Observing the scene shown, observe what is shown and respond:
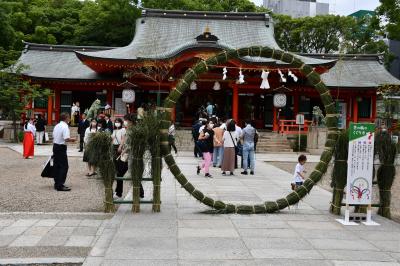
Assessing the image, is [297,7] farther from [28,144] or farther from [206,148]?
[206,148]

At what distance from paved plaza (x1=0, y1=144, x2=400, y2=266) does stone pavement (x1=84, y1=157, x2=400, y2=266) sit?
0.01 metres

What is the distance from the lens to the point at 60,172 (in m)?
10.7

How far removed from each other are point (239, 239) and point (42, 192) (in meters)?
5.72

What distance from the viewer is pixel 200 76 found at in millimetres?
27062

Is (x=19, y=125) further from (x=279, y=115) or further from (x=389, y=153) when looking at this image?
(x=389, y=153)

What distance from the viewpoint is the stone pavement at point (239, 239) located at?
5473 mm

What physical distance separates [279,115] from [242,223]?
22820 mm

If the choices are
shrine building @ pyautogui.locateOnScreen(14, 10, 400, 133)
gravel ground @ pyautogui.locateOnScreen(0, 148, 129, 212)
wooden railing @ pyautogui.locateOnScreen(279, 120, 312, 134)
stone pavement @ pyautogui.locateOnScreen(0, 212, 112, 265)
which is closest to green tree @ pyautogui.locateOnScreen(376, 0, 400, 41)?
shrine building @ pyautogui.locateOnScreen(14, 10, 400, 133)

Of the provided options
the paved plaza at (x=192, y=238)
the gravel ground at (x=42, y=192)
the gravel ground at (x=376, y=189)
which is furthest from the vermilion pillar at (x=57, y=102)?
the paved plaza at (x=192, y=238)

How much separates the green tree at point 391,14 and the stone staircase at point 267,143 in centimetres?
785

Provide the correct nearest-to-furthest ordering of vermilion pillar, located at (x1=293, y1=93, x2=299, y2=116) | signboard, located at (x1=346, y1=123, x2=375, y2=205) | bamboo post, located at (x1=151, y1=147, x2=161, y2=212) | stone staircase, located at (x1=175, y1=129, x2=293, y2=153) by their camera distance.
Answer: signboard, located at (x1=346, y1=123, x2=375, y2=205)
bamboo post, located at (x1=151, y1=147, x2=161, y2=212)
stone staircase, located at (x1=175, y1=129, x2=293, y2=153)
vermilion pillar, located at (x1=293, y1=93, x2=299, y2=116)

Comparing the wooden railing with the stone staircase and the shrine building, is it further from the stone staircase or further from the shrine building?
the stone staircase

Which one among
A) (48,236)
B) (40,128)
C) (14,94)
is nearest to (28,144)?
(40,128)

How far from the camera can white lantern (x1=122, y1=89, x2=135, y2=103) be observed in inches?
1082
